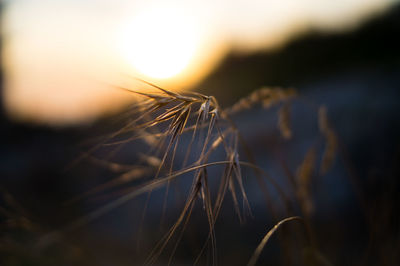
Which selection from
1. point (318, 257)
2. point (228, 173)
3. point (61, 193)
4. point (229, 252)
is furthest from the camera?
point (61, 193)

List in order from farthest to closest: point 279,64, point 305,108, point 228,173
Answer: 1. point 279,64
2. point 305,108
3. point 228,173

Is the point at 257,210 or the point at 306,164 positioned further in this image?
the point at 257,210

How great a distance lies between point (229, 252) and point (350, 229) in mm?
1001

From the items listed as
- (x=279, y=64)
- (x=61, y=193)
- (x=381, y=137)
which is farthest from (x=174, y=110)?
(x=279, y=64)

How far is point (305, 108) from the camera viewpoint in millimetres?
4258

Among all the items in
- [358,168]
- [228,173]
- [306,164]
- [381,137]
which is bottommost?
[358,168]

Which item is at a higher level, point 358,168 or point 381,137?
point 381,137

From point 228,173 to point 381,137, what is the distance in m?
3.00

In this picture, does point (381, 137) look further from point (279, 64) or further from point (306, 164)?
point (279, 64)

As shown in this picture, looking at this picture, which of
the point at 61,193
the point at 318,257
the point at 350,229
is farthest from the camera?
the point at 61,193

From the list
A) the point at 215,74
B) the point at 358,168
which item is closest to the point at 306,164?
the point at 358,168

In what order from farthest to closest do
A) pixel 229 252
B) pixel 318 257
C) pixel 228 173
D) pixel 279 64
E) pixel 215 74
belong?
pixel 215 74
pixel 279 64
pixel 229 252
pixel 318 257
pixel 228 173

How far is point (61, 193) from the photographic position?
526 centimetres

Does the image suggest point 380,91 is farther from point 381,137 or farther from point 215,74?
point 215,74
